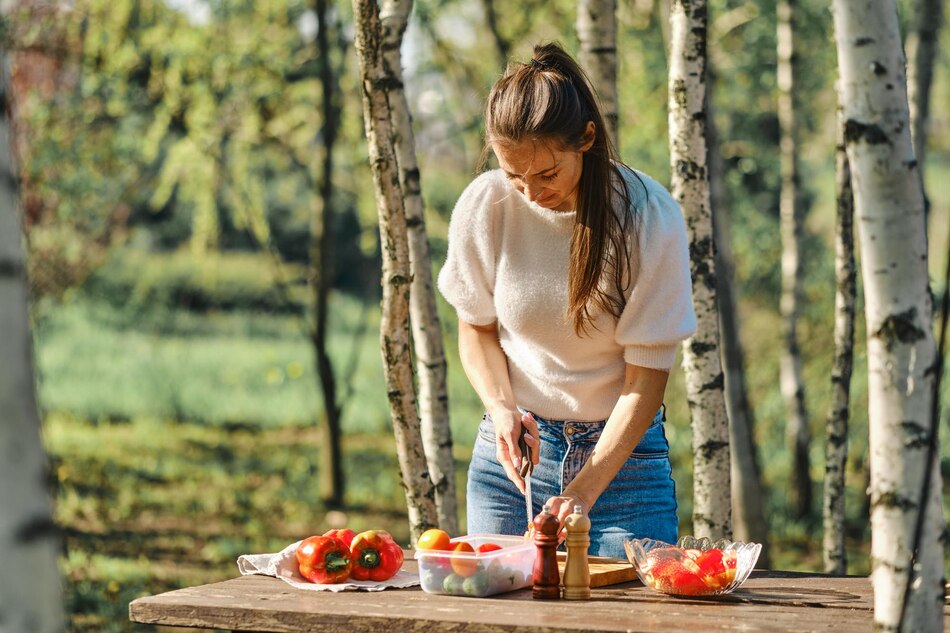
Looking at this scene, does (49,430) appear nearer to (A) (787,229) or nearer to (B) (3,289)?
(A) (787,229)

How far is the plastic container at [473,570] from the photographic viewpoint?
2.47 meters

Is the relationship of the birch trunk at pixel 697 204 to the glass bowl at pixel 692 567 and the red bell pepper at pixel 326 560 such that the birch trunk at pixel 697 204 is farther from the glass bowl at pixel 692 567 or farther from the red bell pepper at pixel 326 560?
the red bell pepper at pixel 326 560

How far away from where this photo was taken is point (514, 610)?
2336 millimetres

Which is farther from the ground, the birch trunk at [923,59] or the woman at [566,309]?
the birch trunk at [923,59]

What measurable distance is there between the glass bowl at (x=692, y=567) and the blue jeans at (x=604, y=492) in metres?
0.23

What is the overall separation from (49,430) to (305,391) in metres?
2.32

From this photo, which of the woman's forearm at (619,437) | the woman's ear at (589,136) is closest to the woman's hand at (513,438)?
the woman's forearm at (619,437)

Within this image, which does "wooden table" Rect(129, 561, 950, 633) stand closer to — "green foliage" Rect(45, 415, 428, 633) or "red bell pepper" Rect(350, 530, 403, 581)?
"red bell pepper" Rect(350, 530, 403, 581)

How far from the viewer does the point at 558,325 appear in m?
2.78

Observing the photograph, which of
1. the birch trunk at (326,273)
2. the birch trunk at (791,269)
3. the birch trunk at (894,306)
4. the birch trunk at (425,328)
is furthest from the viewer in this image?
the birch trunk at (326,273)

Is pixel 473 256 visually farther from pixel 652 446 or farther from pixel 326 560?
pixel 326 560

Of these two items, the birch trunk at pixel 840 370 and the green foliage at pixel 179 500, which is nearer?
the birch trunk at pixel 840 370

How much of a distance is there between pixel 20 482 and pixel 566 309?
1.60 metres

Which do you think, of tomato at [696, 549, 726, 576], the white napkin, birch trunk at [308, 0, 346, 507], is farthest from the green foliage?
tomato at [696, 549, 726, 576]
